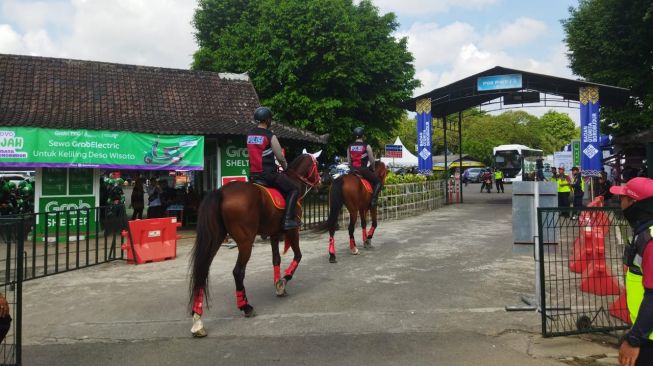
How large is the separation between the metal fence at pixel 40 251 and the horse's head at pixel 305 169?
11.7 feet

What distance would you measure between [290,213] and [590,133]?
16.1 m

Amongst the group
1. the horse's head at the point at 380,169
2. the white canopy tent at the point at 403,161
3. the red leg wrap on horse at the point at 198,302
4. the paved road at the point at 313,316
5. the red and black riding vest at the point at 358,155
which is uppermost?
the white canopy tent at the point at 403,161

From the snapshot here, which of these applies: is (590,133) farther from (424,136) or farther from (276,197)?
(276,197)

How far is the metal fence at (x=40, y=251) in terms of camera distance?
14.1 feet

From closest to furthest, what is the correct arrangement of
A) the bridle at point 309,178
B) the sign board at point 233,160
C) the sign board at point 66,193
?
the bridle at point 309,178 < the sign board at point 66,193 < the sign board at point 233,160

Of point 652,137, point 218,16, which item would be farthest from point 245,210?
point 218,16

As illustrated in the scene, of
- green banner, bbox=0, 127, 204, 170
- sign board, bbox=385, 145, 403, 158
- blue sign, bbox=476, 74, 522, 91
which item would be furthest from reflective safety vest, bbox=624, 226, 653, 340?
sign board, bbox=385, 145, 403, 158

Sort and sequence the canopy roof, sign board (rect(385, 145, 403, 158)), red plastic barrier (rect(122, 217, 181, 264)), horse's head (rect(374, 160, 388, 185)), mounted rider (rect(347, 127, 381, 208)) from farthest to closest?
sign board (rect(385, 145, 403, 158)) → the canopy roof → horse's head (rect(374, 160, 388, 185)) → mounted rider (rect(347, 127, 381, 208)) → red plastic barrier (rect(122, 217, 181, 264))

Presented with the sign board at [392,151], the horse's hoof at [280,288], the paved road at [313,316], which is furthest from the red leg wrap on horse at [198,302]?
the sign board at [392,151]

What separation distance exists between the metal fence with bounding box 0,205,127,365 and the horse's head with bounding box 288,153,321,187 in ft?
11.7

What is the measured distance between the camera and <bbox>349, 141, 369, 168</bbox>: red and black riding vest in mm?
10273

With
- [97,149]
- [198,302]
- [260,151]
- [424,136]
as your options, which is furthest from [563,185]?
[97,149]

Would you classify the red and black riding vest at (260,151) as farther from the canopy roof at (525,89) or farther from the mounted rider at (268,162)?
the canopy roof at (525,89)

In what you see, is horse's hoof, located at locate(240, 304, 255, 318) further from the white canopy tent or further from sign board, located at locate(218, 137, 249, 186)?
the white canopy tent
